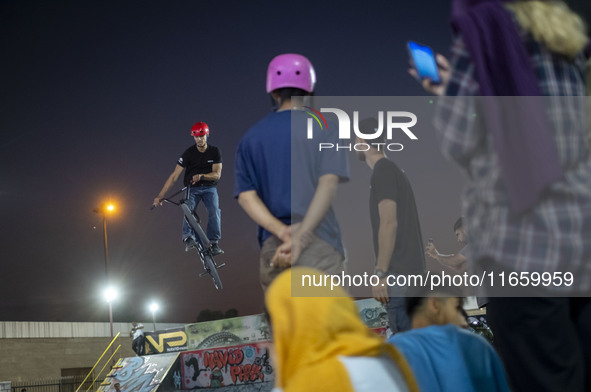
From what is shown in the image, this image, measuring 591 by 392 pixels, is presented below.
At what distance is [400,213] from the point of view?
440cm

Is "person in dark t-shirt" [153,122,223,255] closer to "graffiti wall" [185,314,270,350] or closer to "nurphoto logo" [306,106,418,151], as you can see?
"nurphoto logo" [306,106,418,151]

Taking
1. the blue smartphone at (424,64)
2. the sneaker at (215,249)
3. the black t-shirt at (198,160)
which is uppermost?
the black t-shirt at (198,160)

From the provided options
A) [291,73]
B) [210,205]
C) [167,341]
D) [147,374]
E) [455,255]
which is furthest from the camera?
[167,341]

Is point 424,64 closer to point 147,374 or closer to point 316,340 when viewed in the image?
point 316,340

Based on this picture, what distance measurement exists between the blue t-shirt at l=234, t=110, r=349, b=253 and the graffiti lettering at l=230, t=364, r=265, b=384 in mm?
17072

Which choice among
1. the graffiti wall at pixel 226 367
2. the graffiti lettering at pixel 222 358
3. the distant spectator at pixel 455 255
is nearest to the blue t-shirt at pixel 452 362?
the distant spectator at pixel 455 255

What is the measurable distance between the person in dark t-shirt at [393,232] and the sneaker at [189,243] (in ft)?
30.0

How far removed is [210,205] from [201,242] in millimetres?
1150

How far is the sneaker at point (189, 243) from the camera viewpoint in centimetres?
1320

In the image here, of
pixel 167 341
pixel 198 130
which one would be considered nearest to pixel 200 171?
pixel 198 130

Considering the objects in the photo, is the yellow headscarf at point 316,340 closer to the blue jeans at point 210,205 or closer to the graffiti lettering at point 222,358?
the blue jeans at point 210,205

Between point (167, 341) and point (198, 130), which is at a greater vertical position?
point (198, 130)

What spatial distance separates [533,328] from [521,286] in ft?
0.44

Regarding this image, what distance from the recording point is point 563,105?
1.94 meters
